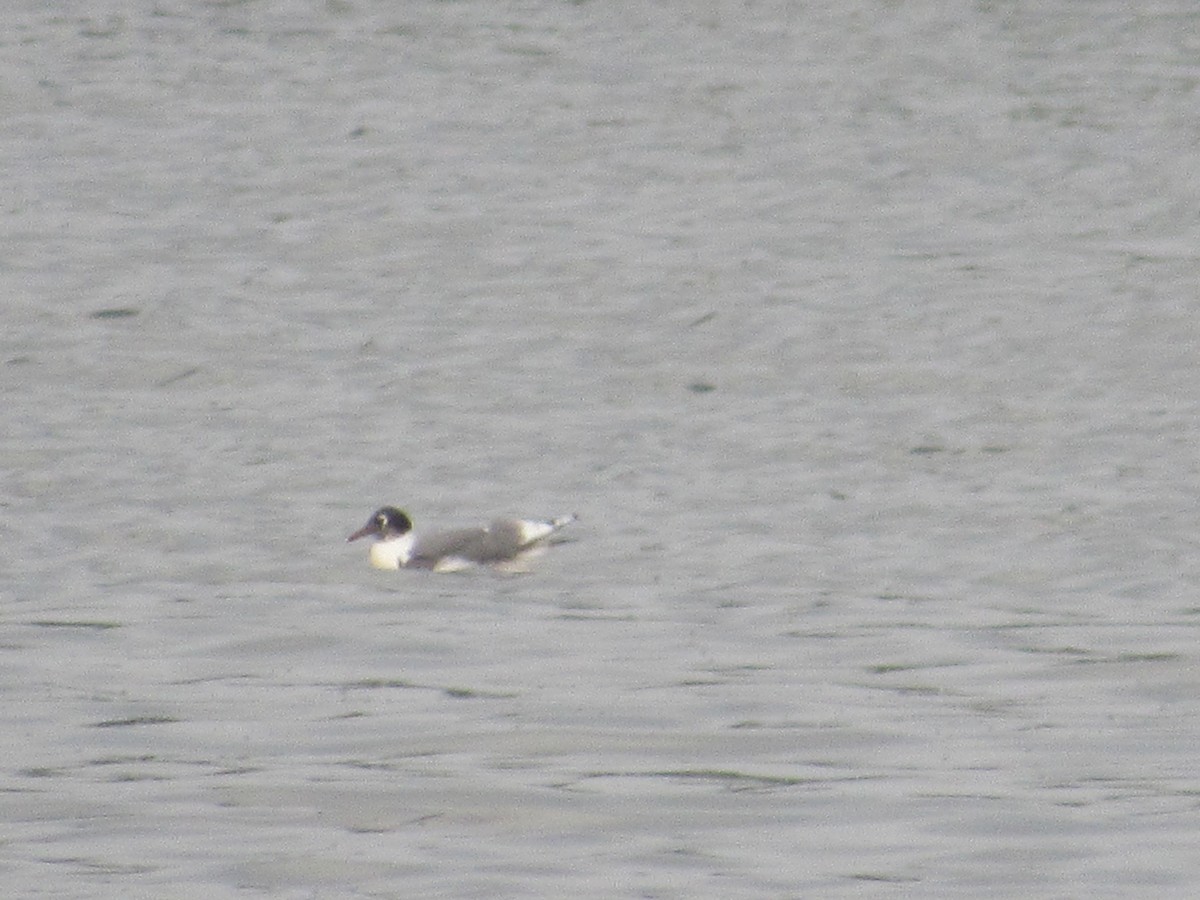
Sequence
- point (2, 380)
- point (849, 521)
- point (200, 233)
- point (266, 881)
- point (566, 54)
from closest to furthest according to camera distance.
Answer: point (266, 881) → point (849, 521) → point (2, 380) → point (200, 233) → point (566, 54)

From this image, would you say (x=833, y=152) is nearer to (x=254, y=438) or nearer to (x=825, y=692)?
(x=254, y=438)

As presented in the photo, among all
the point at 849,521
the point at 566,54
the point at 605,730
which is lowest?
the point at 566,54

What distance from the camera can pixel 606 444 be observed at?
638 inches

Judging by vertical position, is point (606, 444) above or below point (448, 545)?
below

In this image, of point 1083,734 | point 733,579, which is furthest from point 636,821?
point 733,579

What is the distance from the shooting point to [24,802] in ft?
A: 30.6

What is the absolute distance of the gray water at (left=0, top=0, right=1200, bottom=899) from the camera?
923cm

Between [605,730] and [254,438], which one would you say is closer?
[605,730]

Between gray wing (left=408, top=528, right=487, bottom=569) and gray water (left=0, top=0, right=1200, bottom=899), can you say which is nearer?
gray water (left=0, top=0, right=1200, bottom=899)

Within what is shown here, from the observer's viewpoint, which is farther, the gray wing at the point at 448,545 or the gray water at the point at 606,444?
the gray wing at the point at 448,545

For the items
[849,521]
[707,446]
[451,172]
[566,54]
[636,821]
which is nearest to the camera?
[636,821]

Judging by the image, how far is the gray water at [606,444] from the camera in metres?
9.23

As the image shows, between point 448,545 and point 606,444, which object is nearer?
point 448,545

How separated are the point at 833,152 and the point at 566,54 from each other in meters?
5.13
